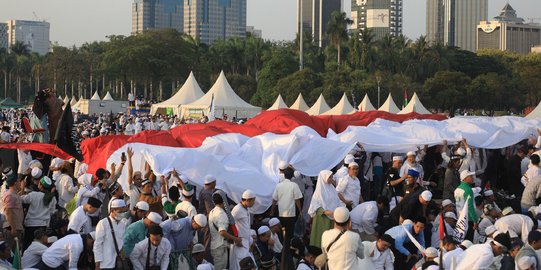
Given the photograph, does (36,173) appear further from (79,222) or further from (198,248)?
(198,248)

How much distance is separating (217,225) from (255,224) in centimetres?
214

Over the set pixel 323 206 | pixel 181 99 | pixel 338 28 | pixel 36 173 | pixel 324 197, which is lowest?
pixel 323 206

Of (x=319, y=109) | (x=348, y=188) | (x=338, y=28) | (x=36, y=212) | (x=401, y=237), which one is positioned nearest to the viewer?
(x=401, y=237)

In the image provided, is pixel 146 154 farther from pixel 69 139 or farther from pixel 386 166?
pixel 386 166

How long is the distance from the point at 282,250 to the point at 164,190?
8.42ft

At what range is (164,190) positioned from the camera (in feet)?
42.1

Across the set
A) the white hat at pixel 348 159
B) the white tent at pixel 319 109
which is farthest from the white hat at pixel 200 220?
the white tent at pixel 319 109

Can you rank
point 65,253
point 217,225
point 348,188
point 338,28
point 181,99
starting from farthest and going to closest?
point 338,28, point 181,99, point 348,188, point 217,225, point 65,253

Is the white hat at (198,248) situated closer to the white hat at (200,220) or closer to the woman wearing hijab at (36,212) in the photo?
the white hat at (200,220)

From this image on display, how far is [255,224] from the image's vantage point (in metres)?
12.5

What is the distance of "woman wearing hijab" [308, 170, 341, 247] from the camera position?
11.8 m

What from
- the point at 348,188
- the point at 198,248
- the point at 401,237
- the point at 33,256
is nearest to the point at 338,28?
the point at 348,188

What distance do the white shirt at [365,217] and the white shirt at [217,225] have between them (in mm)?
2816

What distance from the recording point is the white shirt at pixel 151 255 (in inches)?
357
